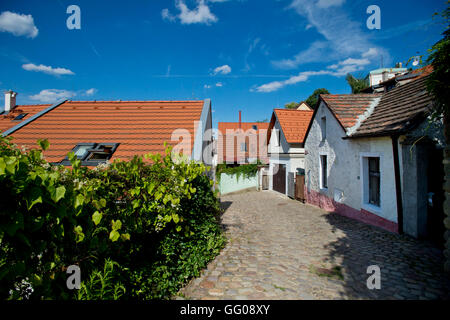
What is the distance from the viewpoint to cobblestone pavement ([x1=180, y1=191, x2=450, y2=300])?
12.1ft

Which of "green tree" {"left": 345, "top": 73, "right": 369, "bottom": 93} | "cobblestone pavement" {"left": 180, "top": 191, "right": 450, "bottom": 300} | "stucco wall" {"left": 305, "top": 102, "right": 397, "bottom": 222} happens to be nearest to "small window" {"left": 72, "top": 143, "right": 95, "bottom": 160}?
"cobblestone pavement" {"left": 180, "top": 191, "right": 450, "bottom": 300}

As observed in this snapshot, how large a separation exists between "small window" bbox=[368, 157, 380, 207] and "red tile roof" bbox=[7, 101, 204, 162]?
668 cm

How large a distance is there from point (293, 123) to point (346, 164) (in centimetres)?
869

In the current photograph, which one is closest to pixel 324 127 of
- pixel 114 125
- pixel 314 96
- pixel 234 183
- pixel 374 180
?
pixel 374 180

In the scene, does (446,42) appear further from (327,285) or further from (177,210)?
(177,210)

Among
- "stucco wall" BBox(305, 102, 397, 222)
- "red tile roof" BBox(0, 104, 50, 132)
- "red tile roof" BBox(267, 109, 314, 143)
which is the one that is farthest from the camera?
"red tile roof" BBox(267, 109, 314, 143)

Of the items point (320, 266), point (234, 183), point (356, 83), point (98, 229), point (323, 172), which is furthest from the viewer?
point (356, 83)

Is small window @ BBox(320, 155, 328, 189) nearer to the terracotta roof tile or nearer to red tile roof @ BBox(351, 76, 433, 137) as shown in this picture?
red tile roof @ BBox(351, 76, 433, 137)

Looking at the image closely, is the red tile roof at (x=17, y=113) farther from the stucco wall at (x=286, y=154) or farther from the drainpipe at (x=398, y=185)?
the drainpipe at (x=398, y=185)

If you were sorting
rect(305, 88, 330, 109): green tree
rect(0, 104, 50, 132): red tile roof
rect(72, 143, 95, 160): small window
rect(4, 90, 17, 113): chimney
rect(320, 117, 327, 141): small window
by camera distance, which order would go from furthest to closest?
rect(305, 88, 330, 109): green tree, rect(4, 90, 17, 113): chimney, rect(320, 117, 327, 141): small window, rect(0, 104, 50, 132): red tile roof, rect(72, 143, 95, 160): small window

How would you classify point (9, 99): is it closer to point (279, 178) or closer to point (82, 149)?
point (82, 149)

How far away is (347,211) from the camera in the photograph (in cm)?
925

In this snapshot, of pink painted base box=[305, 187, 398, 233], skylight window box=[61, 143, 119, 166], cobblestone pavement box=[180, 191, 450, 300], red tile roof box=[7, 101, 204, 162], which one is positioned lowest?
cobblestone pavement box=[180, 191, 450, 300]

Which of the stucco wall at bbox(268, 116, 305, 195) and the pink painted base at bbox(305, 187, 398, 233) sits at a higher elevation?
the stucco wall at bbox(268, 116, 305, 195)
